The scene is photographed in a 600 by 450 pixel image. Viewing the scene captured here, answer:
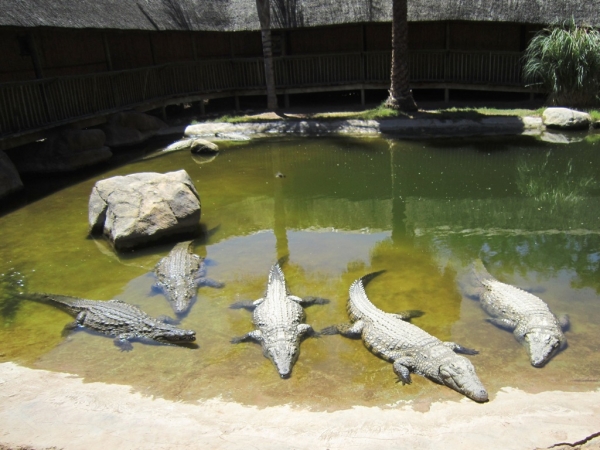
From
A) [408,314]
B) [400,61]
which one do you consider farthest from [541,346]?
[400,61]

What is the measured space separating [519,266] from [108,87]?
11347 mm

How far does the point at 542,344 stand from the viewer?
4820 millimetres

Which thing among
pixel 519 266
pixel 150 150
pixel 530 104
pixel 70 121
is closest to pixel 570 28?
pixel 530 104

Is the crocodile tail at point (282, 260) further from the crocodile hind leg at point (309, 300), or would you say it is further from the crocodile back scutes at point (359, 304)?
the crocodile back scutes at point (359, 304)

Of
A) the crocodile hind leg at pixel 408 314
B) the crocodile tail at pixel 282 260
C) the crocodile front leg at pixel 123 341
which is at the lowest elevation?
the crocodile hind leg at pixel 408 314

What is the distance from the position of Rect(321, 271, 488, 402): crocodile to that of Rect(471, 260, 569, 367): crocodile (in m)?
0.55

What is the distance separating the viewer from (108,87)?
13797 mm

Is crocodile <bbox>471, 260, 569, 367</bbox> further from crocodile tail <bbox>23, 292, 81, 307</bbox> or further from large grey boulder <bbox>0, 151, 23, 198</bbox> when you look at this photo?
large grey boulder <bbox>0, 151, 23, 198</bbox>

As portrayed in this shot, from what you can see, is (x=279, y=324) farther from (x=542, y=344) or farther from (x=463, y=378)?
(x=542, y=344)

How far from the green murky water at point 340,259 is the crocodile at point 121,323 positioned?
0.14 m

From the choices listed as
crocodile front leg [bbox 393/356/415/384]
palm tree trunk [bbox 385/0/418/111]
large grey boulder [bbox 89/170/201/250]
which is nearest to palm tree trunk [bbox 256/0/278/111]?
palm tree trunk [bbox 385/0/418/111]

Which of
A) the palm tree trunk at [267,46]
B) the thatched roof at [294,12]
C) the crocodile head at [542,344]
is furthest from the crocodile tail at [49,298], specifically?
the palm tree trunk at [267,46]

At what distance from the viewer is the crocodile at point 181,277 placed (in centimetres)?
A: 607

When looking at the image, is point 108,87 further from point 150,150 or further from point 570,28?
point 570,28
